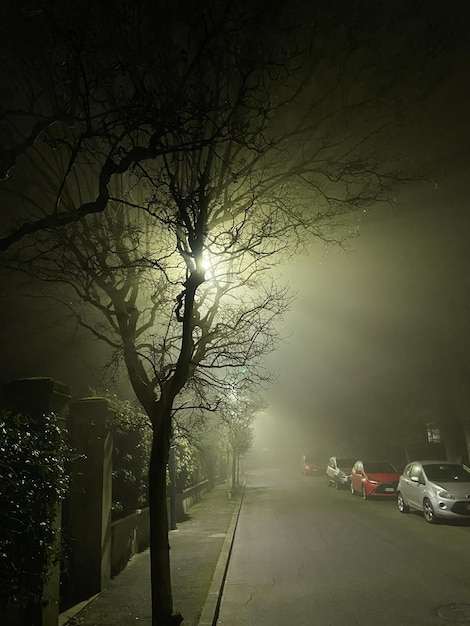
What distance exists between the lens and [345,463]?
106 feet

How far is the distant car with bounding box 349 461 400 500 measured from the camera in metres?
22.9

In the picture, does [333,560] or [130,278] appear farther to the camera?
[333,560]

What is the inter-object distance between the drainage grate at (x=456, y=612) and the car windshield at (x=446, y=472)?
8996 millimetres

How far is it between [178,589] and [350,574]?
3.00 m

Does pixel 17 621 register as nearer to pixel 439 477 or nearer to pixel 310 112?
pixel 310 112

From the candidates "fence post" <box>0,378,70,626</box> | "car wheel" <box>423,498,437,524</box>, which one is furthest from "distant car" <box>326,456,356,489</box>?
"fence post" <box>0,378,70,626</box>

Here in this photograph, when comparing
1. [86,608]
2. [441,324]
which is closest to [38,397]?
[86,608]

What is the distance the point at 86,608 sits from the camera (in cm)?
756

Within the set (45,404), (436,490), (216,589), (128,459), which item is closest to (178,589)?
(216,589)

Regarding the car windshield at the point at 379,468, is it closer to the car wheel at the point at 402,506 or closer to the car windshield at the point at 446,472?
the car wheel at the point at 402,506

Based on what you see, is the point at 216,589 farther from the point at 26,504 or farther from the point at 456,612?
the point at 26,504

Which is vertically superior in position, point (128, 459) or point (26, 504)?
point (128, 459)

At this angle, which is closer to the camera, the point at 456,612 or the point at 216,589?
the point at 456,612

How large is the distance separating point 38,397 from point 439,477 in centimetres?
1314
